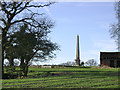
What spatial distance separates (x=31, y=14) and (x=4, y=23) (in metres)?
3.84

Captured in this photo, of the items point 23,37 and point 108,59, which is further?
point 108,59

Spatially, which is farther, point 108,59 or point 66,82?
point 108,59

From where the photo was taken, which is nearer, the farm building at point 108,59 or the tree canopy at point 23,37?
the tree canopy at point 23,37

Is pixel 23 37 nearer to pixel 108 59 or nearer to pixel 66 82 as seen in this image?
pixel 66 82

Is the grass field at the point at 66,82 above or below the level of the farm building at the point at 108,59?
below

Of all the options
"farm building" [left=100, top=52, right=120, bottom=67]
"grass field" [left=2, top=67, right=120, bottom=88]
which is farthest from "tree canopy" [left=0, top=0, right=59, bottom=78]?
"farm building" [left=100, top=52, right=120, bottom=67]

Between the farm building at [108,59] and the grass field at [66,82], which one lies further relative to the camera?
the farm building at [108,59]

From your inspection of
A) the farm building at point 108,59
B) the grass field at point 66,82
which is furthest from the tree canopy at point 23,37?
the farm building at point 108,59

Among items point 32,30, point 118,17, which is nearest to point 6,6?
point 32,30

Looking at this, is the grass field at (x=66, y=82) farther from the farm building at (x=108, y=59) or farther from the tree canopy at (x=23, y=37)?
the farm building at (x=108, y=59)

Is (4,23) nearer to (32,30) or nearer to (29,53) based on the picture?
(32,30)

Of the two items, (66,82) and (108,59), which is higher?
(108,59)

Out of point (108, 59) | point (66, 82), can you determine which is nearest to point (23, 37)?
point (66, 82)

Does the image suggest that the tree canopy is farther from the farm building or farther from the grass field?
the farm building
